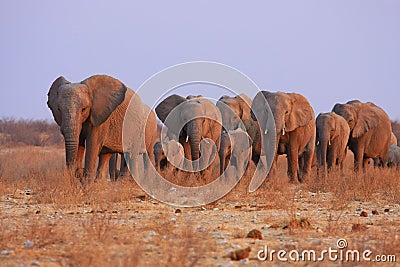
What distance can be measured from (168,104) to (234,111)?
260 centimetres

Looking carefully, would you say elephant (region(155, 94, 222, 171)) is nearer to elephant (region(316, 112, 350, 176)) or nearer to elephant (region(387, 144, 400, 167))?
elephant (region(316, 112, 350, 176))

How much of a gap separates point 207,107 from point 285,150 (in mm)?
2719

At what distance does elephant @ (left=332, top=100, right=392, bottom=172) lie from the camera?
2392cm

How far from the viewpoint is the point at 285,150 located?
1938 cm

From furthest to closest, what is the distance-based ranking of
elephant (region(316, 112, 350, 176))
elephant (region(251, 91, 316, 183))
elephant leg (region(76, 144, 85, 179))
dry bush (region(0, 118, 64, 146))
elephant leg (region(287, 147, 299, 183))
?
1. dry bush (region(0, 118, 64, 146))
2. elephant (region(316, 112, 350, 176))
3. elephant (region(251, 91, 316, 183))
4. elephant leg (region(287, 147, 299, 183))
5. elephant leg (region(76, 144, 85, 179))

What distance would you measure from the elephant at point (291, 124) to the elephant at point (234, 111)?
1.79m

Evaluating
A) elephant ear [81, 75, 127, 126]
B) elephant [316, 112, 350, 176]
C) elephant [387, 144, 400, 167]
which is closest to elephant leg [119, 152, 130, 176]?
elephant ear [81, 75, 127, 126]

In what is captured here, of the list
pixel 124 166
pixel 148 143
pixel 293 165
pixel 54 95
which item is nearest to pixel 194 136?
pixel 148 143

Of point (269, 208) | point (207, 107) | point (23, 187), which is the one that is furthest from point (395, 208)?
point (207, 107)

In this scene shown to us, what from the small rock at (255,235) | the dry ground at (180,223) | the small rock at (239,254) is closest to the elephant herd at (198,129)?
the dry ground at (180,223)

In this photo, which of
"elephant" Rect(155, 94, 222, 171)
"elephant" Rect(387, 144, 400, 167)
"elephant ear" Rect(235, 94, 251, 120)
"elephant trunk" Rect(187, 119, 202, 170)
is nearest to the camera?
"elephant trunk" Rect(187, 119, 202, 170)

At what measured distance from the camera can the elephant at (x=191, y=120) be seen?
1758 centimetres

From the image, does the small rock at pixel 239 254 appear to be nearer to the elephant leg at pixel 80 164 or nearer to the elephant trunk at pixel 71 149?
the elephant trunk at pixel 71 149

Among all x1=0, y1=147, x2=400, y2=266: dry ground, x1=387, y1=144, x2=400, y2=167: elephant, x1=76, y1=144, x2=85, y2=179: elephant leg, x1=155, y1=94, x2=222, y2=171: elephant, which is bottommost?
x1=387, y1=144, x2=400, y2=167: elephant
